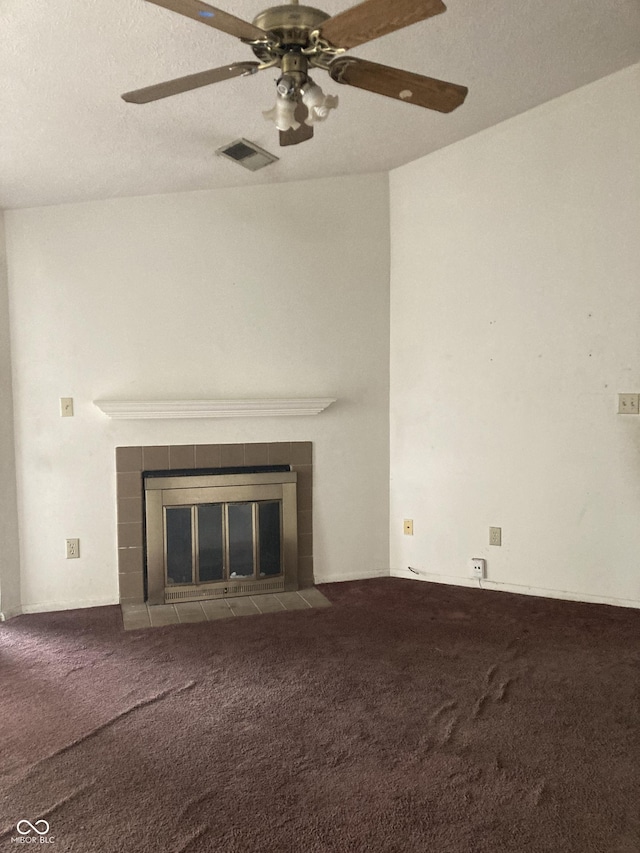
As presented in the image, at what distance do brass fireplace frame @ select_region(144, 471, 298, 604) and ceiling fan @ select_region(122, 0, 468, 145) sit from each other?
7.55 feet

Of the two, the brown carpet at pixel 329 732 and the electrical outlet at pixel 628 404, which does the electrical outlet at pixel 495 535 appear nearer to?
the brown carpet at pixel 329 732

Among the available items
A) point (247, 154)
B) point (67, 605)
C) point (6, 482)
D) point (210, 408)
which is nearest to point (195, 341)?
point (210, 408)

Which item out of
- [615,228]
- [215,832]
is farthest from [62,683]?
[615,228]

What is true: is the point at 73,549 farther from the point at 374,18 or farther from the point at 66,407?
the point at 374,18

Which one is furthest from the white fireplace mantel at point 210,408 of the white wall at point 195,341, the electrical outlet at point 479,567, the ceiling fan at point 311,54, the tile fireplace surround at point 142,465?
the ceiling fan at point 311,54

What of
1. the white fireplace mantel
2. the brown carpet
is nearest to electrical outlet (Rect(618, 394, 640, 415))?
the brown carpet

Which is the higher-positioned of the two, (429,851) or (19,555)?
(19,555)

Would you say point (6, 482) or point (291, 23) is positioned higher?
point (291, 23)

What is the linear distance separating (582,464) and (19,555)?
122 inches

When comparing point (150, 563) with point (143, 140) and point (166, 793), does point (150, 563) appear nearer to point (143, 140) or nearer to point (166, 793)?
point (166, 793)

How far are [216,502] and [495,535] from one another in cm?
162

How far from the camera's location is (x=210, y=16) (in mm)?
1611

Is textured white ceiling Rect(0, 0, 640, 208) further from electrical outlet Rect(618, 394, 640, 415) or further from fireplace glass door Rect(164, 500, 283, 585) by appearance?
fireplace glass door Rect(164, 500, 283, 585)

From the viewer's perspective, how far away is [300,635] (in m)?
3.36
